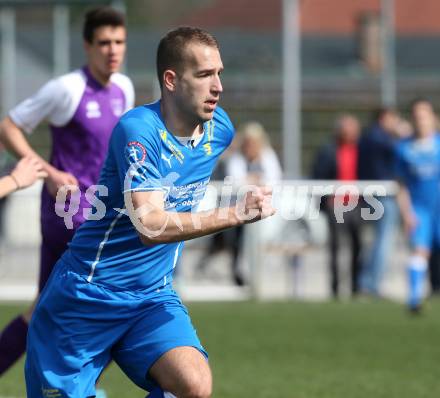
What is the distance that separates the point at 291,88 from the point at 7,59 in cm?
539

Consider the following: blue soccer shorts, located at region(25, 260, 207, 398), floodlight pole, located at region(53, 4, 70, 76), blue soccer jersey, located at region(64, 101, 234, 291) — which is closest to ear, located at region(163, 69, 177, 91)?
blue soccer jersey, located at region(64, 101, 234, 291)

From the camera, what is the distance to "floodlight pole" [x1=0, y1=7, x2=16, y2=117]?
60.9 feet

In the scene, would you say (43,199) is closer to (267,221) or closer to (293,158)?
(267,221)

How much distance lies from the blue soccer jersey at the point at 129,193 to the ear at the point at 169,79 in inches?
4.8

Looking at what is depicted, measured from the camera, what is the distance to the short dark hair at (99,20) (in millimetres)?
6543

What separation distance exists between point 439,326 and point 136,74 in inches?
449

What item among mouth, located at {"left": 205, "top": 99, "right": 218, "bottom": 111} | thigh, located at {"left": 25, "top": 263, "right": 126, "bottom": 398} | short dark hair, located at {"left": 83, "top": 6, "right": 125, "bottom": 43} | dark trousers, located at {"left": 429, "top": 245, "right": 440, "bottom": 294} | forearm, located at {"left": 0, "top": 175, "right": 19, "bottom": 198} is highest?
short dark hair, located at {"left": 83, "top": 6, "right": 125, "bottom": 43}

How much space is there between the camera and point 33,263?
1388 centimetres

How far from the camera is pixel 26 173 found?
17.9ft

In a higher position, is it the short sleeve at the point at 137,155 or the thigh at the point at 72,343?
the short sleeve at the point at 137,155

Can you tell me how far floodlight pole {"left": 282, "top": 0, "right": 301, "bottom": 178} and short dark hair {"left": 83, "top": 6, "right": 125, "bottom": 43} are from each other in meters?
14.6

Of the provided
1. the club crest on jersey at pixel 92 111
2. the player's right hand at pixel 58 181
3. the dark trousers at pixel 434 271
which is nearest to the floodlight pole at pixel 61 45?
the dark trousers at pixel 434 271

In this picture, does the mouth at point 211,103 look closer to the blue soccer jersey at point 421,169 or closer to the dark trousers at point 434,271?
the blue soccer jersey at point 421,169

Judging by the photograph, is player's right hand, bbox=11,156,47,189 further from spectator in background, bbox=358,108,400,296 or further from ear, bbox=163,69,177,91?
spectator in background, bbox=358,108,400,296
